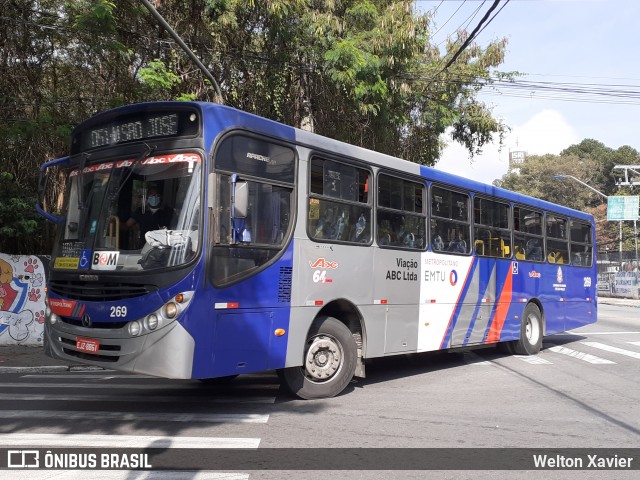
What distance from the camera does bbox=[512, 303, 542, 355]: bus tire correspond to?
38.6 feet

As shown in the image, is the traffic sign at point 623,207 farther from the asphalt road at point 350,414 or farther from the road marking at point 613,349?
the asphalt road at point 350,414

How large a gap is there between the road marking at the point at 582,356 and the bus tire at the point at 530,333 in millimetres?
774

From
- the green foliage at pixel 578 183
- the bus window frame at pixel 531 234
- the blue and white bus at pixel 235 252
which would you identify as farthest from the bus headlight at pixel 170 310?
the green foliage at pixel 578 183

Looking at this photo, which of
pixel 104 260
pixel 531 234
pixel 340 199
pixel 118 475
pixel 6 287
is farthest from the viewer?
pixel 6 287

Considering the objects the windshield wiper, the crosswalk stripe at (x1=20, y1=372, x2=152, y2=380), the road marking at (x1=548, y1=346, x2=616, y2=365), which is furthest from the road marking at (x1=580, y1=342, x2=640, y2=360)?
the windshield wiper

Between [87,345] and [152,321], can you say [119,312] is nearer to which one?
[152,321]

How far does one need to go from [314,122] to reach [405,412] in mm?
10275

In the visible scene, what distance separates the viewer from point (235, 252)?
20.2ft

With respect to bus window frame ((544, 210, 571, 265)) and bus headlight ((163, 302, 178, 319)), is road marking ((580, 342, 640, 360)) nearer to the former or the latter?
bus window frame ((544, 210, 571, 265))

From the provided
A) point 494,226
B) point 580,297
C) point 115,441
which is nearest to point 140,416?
point 115,441

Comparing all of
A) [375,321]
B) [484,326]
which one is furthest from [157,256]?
[484,326]

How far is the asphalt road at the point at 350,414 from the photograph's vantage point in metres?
5.38

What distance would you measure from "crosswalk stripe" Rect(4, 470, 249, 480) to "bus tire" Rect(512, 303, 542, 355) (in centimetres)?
858

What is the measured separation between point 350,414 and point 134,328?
2667 millimetres
